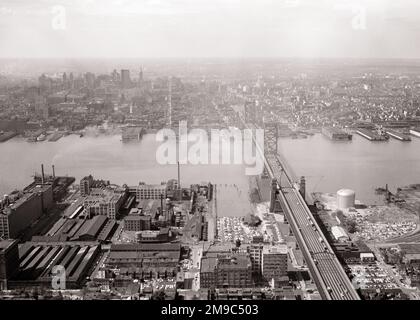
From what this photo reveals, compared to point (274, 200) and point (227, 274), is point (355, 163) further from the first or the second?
point (227, 274)

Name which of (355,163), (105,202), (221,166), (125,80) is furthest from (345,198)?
(125,80)

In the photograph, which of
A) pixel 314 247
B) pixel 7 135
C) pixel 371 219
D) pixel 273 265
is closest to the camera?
pixel 273 265

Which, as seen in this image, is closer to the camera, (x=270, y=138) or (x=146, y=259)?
(x=146, y=259)

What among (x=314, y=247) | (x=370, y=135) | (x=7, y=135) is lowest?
(x=314, y=247)

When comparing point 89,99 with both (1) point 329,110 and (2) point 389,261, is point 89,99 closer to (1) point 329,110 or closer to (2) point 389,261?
(1) point 329,110

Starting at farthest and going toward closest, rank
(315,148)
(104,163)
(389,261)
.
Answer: (315,148) < (104,163) < (389,261)

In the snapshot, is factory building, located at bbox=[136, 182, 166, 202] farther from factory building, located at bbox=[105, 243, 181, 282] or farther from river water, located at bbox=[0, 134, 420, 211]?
factory building, located at bbox=[105, 243, 181, 282]

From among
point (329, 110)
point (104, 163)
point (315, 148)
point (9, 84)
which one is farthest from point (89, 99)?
point (329, 110)
